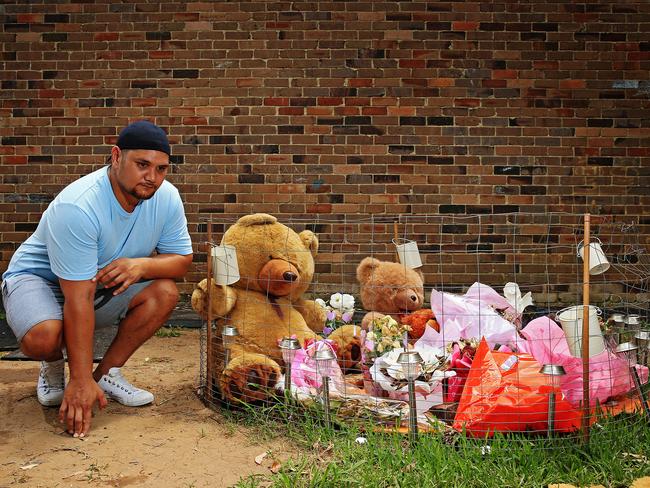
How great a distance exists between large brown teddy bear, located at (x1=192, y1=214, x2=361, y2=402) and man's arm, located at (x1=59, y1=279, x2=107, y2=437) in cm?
62

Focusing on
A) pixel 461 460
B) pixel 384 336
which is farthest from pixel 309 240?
pixel 461 460

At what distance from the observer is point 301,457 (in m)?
2.83

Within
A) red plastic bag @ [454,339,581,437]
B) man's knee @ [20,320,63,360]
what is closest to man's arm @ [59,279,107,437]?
man's knee @ [20,320,63,360]

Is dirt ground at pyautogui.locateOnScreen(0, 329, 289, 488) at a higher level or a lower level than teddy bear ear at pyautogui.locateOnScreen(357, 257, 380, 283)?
lower

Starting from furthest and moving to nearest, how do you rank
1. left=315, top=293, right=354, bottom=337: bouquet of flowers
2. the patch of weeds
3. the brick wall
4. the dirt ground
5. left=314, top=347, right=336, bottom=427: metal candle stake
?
the brick wall, the patch of weeds, left=315, top=293, right=354, bottom=337: bouquet of flowers, left=314, top=347, right=336, bottom=427: metal candle stake, the dirt ground

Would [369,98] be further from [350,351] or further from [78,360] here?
[78,360]

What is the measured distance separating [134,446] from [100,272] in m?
0.80

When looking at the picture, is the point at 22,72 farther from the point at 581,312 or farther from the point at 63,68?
the point at 581,312

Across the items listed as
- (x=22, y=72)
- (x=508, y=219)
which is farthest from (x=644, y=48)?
(x=22, y=72)

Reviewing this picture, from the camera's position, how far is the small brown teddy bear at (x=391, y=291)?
3.92 metres

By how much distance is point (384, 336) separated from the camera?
132 inches

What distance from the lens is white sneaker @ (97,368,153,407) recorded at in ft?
11.4

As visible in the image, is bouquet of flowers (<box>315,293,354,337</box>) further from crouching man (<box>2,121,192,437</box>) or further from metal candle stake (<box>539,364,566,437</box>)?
metal candle stake (<box>539,364,566,437</box>)

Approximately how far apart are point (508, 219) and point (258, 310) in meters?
3.01
